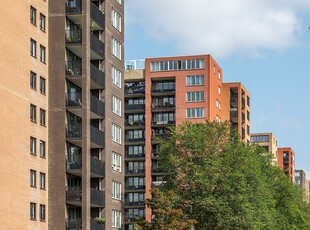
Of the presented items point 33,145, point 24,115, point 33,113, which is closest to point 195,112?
point 33,113

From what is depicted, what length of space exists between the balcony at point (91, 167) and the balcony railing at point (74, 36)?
12.6 metres

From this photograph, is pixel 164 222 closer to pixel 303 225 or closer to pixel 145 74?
pixel 303 225

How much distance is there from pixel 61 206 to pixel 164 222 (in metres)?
14.8

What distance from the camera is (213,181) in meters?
97.6

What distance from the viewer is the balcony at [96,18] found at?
88.1m

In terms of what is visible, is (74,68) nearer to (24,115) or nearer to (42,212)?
(24,115)

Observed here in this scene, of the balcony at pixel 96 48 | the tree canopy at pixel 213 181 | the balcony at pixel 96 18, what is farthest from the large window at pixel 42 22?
the tree canopy at pixel 213 181

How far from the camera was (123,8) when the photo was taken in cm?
10094

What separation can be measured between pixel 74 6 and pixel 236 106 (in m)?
93.9

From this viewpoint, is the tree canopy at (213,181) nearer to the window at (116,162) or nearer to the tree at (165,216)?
the tree at (165,216)

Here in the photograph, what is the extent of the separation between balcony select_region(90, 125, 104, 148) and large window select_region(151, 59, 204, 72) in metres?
72.4

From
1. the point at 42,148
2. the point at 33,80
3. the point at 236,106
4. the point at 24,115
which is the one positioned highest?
the point at 236,106

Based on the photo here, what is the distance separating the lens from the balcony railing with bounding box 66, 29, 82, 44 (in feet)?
280

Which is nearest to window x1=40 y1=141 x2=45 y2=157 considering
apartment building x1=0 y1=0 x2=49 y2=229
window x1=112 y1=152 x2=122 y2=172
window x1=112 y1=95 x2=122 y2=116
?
apartment building x1=0 y1=0 x2=49 y2=229
